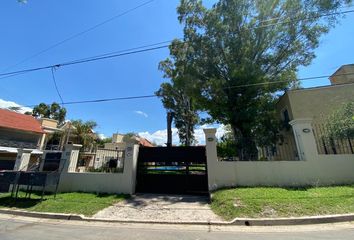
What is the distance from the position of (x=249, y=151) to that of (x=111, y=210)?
702cm

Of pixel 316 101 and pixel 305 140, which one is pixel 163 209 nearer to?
pixel 305 140

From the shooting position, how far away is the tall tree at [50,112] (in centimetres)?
4134

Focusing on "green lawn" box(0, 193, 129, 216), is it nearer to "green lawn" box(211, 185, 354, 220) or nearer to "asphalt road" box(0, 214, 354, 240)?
"asphalt road" box(0, 214, 354, 240)

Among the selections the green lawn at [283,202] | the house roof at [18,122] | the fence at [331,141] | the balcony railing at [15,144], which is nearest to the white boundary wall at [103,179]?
the green lawn at [283,202]

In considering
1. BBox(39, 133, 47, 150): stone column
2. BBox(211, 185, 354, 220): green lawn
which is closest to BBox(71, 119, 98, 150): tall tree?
BBox(39, 133, 47, 150): stone column

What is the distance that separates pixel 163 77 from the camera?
23.7 m

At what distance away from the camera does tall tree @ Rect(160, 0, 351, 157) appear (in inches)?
483

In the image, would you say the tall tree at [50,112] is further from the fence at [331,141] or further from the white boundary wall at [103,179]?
the fence at [331,141]

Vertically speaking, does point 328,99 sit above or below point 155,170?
above

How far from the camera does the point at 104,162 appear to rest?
419 inches

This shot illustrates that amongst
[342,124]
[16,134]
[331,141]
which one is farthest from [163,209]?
[16,134]

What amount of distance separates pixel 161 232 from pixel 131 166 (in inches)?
185

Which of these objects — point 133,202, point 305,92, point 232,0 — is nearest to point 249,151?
point 133,202

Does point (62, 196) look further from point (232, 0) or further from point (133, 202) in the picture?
point (232, 0)
